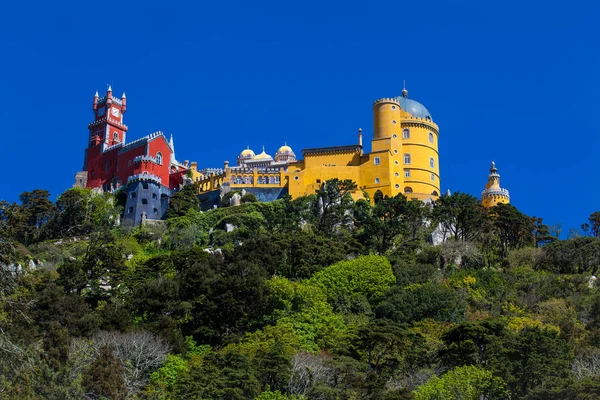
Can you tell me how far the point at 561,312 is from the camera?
45.2 m

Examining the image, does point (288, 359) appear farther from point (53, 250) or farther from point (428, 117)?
point (428, 117)

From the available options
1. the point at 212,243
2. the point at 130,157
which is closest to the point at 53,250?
the point at 212,243

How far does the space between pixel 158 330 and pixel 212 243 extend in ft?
87.5

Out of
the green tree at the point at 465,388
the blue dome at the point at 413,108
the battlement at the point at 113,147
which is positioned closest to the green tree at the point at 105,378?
the green tree at the point at 465,388

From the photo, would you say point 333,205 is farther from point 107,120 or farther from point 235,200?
point 107,120

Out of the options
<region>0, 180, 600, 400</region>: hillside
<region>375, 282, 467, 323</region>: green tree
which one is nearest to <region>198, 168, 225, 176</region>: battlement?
<region>0, 180, 600, 400</region>: hillside

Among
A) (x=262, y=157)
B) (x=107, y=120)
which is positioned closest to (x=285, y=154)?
(x=262, y=157)

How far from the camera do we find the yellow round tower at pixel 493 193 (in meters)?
77.2

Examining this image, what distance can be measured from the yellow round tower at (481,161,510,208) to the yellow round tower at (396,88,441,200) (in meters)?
4.12

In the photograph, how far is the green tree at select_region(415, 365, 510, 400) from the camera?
31828 mm

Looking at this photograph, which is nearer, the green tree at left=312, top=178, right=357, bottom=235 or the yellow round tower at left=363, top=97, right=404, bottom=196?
the green tree at left=312, top=178, right=357, bottom=235

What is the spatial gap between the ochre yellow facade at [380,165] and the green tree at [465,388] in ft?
129

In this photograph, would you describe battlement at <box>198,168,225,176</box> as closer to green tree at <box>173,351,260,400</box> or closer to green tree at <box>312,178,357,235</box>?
green tree at <box>312,178,357,235</box>

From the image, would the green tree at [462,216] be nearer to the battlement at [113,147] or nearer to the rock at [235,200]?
the rock at [235,200]
